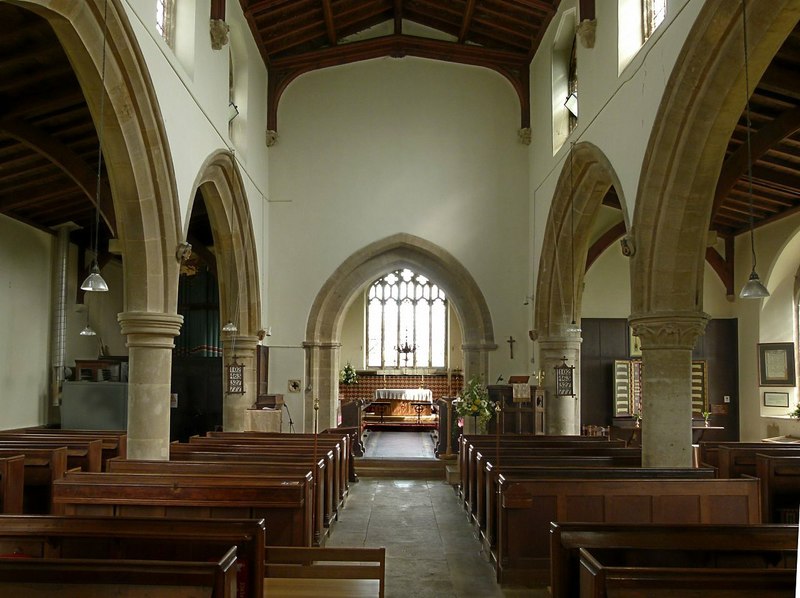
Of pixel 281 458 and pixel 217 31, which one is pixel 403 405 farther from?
pixel 281 458

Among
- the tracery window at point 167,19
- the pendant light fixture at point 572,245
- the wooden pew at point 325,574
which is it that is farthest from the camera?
the pendant light fixture at point 572,245

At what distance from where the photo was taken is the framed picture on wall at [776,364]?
486 inches

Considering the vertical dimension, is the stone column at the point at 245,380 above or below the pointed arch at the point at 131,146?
below

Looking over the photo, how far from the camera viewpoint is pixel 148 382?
295 inches

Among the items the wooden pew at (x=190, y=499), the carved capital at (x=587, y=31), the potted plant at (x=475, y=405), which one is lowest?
the wooden pew at (x=190, y=499)

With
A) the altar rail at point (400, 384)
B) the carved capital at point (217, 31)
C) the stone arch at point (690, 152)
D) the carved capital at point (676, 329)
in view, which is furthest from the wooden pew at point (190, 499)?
the altar rail at point (400, 384)

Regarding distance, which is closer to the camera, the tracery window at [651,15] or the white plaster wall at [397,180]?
the tracery window at [651,15]

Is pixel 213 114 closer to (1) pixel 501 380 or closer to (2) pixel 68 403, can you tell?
(2) pixel 68 403

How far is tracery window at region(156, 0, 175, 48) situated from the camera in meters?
8.32

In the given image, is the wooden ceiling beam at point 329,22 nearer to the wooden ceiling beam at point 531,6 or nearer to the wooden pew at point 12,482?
the wooden ceiling beam at point 531,6

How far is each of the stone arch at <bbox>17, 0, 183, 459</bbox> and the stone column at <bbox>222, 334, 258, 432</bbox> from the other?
389cm

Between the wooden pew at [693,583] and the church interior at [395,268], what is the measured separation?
0.04 feet

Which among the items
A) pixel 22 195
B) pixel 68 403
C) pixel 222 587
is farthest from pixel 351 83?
pixel 222 587

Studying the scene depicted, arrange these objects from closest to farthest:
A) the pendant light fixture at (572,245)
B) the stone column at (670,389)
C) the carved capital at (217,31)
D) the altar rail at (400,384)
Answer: the stone column at (670,389)
the carved capital at (217,31)
the pendant light fixture at (572,245)
the altar rail at (400,384)
